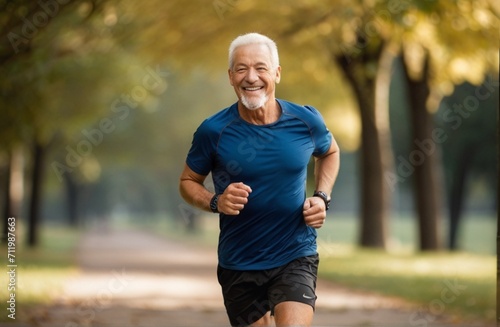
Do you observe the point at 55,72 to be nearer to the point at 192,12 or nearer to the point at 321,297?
the point at 192,12

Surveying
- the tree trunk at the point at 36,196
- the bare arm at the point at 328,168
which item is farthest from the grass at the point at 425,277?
the tree trunk at the point at 36,196

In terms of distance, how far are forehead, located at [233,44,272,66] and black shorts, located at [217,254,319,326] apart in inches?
42.7

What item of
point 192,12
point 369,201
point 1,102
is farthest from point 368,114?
point 1,102

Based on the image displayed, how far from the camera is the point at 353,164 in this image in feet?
249

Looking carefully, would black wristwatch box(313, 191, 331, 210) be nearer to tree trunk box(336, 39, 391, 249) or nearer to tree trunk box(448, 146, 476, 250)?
tree trunk box(336, 39, 391, 249)

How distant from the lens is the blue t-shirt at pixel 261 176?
17.5 ft

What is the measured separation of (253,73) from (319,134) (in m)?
0.57

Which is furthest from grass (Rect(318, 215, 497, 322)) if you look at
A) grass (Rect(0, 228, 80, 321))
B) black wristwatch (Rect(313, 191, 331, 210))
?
black wristwatch (Rect(313, 191, 331, 210))

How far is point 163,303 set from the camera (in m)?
14.3

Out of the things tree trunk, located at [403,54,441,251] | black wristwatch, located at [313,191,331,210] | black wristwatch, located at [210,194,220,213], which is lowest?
black wristwatch, located at [210,194,220,213]

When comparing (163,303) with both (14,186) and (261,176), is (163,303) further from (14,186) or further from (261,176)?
(14,186)

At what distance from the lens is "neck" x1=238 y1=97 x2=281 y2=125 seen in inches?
214
